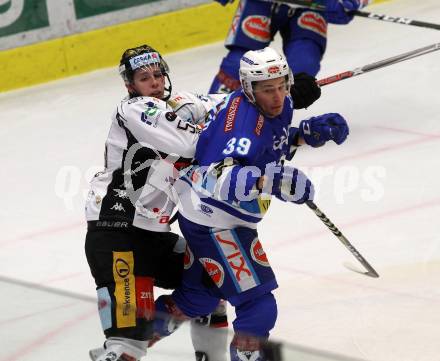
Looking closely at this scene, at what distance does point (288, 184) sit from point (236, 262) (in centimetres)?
28

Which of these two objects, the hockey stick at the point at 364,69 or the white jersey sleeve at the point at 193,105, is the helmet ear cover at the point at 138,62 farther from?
the hockey stick at the point at 364,69

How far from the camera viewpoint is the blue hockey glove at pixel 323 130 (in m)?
3.60

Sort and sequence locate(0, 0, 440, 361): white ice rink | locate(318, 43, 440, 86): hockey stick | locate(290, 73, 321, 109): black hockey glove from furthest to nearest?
locate(318, 43, 440, 86): hockey stick
locate(290, 73, 321, 109): black hockey glove
locate(0, 0, 440, 361): white ice rink

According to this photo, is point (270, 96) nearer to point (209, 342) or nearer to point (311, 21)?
point (209, 342)

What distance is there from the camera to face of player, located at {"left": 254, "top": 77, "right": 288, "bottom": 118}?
3.38 m

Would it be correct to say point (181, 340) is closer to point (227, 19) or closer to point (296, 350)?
point (296, 350)

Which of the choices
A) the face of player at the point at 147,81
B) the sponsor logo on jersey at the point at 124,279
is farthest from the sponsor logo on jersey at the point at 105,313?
the face of player at the point at 147,81

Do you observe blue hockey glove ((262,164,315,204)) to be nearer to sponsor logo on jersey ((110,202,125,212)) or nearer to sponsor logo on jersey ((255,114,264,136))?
sponsor logo on jersey ((255,114,264,136))

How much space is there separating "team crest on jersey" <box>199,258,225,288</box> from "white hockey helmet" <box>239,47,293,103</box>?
49 cm

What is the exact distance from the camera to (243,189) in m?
3.25

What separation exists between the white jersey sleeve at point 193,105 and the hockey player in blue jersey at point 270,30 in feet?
7.67

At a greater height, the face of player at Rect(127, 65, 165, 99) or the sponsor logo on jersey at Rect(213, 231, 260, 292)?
the face of player at Rect(127, 65, 165, 99)

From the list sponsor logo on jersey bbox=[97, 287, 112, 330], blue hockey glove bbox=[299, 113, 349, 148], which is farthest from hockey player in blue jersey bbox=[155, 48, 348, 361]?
sponsor logo on jersey bbox=[97, 287, 112, 330]

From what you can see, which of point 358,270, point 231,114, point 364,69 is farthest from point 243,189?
point 364,69
